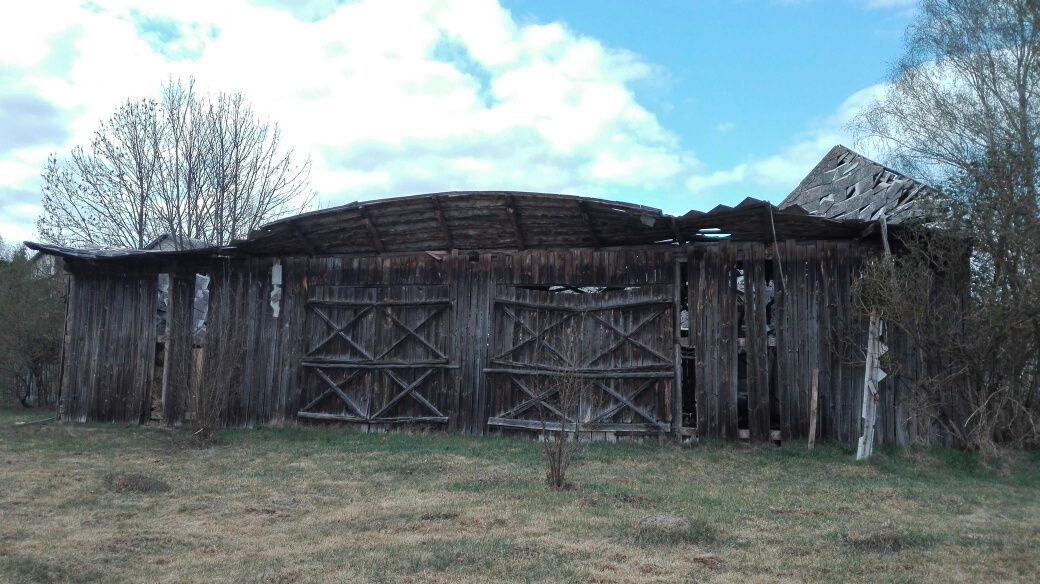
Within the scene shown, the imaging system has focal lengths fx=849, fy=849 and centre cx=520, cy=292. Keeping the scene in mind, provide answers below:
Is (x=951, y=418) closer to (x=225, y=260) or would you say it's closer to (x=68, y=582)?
(x=68, y=582)

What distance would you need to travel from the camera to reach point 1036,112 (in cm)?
1307

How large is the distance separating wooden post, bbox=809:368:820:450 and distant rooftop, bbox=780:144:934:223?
2.60m

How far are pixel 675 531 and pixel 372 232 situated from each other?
926 centimetres

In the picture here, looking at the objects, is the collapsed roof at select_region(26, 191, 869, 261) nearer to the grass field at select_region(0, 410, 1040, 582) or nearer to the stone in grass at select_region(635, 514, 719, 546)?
the grass field at select_region(0, 410, 1040, 582)

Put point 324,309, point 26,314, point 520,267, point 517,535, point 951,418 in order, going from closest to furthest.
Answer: point 517,535, point 951,418, point 520,267, point 324,309, point 26,314

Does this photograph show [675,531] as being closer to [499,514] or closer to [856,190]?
[499,514]

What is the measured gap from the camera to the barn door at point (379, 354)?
602 inches

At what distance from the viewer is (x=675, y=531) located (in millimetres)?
7453

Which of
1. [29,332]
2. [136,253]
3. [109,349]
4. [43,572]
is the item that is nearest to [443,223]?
[136,253]

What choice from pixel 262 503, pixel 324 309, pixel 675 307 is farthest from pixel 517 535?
pixel 324 309

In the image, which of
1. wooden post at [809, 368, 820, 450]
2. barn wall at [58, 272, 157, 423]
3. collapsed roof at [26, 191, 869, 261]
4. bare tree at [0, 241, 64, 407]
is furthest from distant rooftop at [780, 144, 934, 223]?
bare tree at [0, 241, 64, 407]

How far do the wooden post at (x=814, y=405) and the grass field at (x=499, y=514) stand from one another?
35 cm

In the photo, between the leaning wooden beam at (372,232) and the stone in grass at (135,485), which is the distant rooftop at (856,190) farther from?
the stone in grass at (135,485)

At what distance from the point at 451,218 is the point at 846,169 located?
24.7ft
